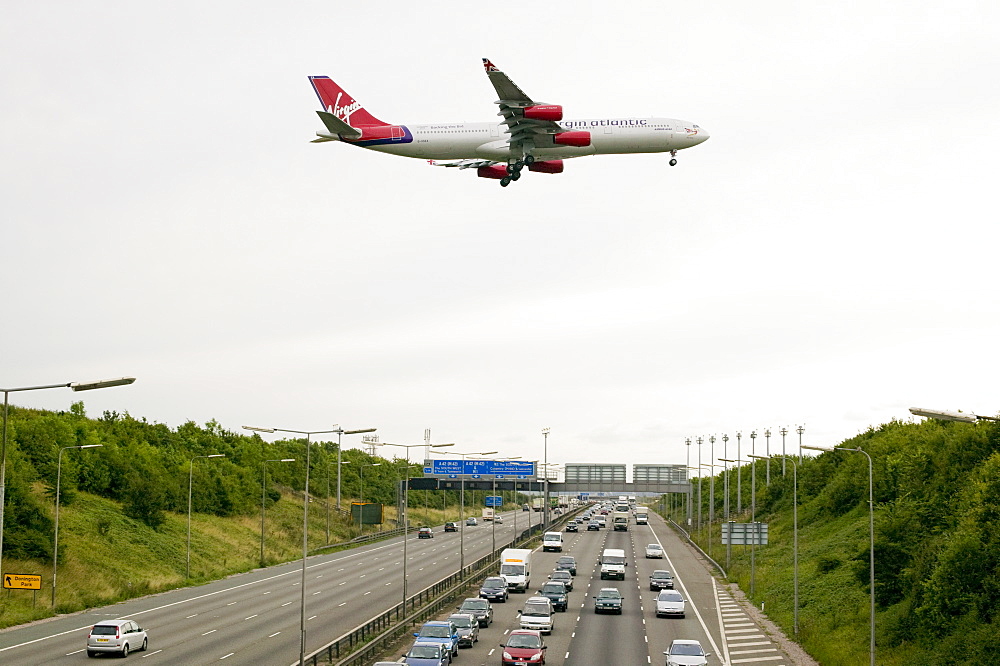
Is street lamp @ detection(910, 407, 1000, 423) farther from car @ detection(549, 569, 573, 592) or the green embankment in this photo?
car @ detection(549, 569, 573, 592)

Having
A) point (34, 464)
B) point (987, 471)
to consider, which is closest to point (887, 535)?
point (987, 471)

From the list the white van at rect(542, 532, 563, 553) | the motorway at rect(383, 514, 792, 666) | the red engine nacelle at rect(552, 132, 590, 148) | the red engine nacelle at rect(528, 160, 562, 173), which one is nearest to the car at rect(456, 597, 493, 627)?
the motorway at rect(383, 514, 792, 666)

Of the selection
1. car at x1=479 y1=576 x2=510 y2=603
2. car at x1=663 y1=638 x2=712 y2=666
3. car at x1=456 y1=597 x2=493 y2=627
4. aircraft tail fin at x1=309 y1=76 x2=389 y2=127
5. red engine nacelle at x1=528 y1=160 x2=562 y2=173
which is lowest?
car at x1=479 y1=576 x2=510 y2=603

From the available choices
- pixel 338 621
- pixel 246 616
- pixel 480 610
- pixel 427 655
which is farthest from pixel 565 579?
pixel 427 655

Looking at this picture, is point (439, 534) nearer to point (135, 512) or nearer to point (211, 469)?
point (211, 469)

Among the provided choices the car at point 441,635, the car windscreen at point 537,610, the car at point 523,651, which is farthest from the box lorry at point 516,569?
the car at point 523,651

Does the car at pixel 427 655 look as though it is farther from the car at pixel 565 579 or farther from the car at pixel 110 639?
the car at pixel 565 579
